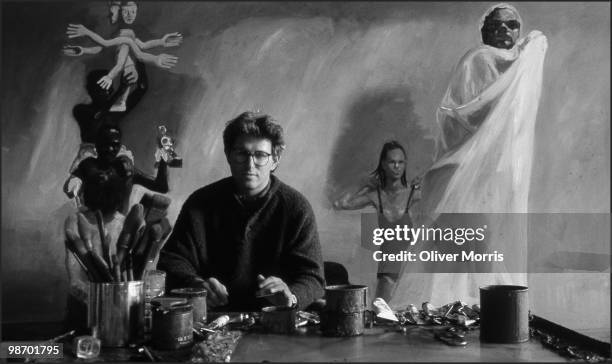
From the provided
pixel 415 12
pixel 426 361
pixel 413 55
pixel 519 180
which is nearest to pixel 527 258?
pixel 519 180

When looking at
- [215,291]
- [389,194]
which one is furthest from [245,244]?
[389,194]

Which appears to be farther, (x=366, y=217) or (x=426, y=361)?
(x=366, y=217)

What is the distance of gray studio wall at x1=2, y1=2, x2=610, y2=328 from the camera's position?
2721 millimetres

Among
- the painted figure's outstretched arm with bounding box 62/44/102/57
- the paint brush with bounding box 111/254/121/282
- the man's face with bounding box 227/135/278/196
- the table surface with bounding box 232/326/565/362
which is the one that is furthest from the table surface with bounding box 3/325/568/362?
the painted figure's outstretched arm with bounding box 62/44/102/57

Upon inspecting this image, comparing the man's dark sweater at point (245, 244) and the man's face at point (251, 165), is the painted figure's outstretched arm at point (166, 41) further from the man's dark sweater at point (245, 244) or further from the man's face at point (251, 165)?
the man's dark sweater at point (245, 244)

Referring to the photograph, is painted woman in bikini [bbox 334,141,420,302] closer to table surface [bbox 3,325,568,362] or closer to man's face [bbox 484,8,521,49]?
man's face [bbox 484,8,521,49]

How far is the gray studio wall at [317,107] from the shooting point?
2721mm

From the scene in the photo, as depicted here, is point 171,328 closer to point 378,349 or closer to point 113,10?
point 378,349

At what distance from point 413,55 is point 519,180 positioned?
2.58 feet

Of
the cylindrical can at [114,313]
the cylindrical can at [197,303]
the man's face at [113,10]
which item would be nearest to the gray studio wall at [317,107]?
the man's face at [113,10]

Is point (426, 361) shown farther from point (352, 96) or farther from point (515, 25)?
point (515, 25)

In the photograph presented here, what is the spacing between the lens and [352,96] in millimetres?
2754

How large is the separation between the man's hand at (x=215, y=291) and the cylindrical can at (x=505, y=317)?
1332mm

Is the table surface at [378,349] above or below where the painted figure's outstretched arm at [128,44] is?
below
